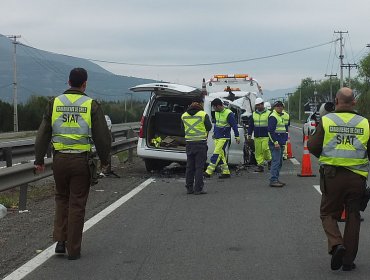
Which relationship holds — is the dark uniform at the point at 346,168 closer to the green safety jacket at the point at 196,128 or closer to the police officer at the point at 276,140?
the green safety jacket at the point at 196,128

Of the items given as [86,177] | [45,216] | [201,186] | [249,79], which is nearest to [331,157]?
[86,177]

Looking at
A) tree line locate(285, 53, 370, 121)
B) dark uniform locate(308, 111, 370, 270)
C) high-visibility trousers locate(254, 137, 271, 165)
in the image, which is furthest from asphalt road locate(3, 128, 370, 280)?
tree line locate(285, 53, 370, 121)

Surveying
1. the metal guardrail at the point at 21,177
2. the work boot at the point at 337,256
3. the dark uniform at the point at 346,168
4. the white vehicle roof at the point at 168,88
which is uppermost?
the white vehicle roof at the point at 168,88

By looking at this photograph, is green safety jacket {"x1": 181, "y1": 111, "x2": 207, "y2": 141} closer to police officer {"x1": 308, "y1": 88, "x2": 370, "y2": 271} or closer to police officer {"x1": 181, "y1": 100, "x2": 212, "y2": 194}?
police officer {"x1": 181, "y1": 100, "x2": 212, "y2": 194}

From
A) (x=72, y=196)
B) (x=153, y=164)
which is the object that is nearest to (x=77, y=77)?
(x=72, y=196)

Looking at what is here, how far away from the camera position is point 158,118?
1354 cm

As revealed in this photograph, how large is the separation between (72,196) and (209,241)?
1.71 m

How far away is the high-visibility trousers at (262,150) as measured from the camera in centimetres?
1415

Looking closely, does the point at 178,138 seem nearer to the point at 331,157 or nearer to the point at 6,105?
the point at 331,157

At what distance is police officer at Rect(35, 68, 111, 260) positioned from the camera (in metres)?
5.93

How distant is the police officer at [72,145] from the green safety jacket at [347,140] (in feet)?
7.63

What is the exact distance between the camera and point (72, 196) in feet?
19.6

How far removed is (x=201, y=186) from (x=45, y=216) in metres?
3.25

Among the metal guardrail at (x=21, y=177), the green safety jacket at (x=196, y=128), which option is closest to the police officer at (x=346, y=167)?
the metal guardrail at (x=21, y=177)
